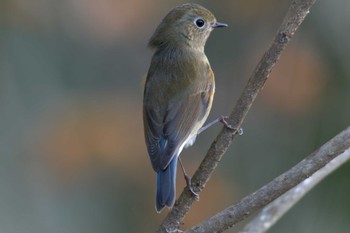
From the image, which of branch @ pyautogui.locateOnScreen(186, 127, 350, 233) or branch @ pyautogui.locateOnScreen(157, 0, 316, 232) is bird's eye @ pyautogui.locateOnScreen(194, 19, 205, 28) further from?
branch @ pyautogui.locateOnScreen(186, 127, 350, 233)

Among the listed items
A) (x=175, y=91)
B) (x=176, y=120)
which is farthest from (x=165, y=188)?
(x=175, y=91)

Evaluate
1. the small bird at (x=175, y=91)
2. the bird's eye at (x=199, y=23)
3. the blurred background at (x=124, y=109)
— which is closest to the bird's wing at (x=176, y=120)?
the small bird at (x=175, y=91)

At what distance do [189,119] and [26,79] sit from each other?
2010 mm

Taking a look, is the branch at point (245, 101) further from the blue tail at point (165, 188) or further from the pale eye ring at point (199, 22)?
the pale eye ring at point (199, 22)

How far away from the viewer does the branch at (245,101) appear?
2.48m

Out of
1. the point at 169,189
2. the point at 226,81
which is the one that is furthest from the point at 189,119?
the point at 226,81

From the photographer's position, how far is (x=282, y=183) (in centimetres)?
239

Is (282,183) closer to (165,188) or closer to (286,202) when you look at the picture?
(286,202)

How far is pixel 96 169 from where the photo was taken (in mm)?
5172

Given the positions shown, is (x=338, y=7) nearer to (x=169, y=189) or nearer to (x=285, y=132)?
(x=285, y=132)

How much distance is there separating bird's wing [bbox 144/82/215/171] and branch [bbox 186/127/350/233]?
0.79m

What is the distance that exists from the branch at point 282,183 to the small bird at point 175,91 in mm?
562

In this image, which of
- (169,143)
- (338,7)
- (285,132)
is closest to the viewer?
(169,143)

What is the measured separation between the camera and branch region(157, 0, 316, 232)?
8.14 feet
